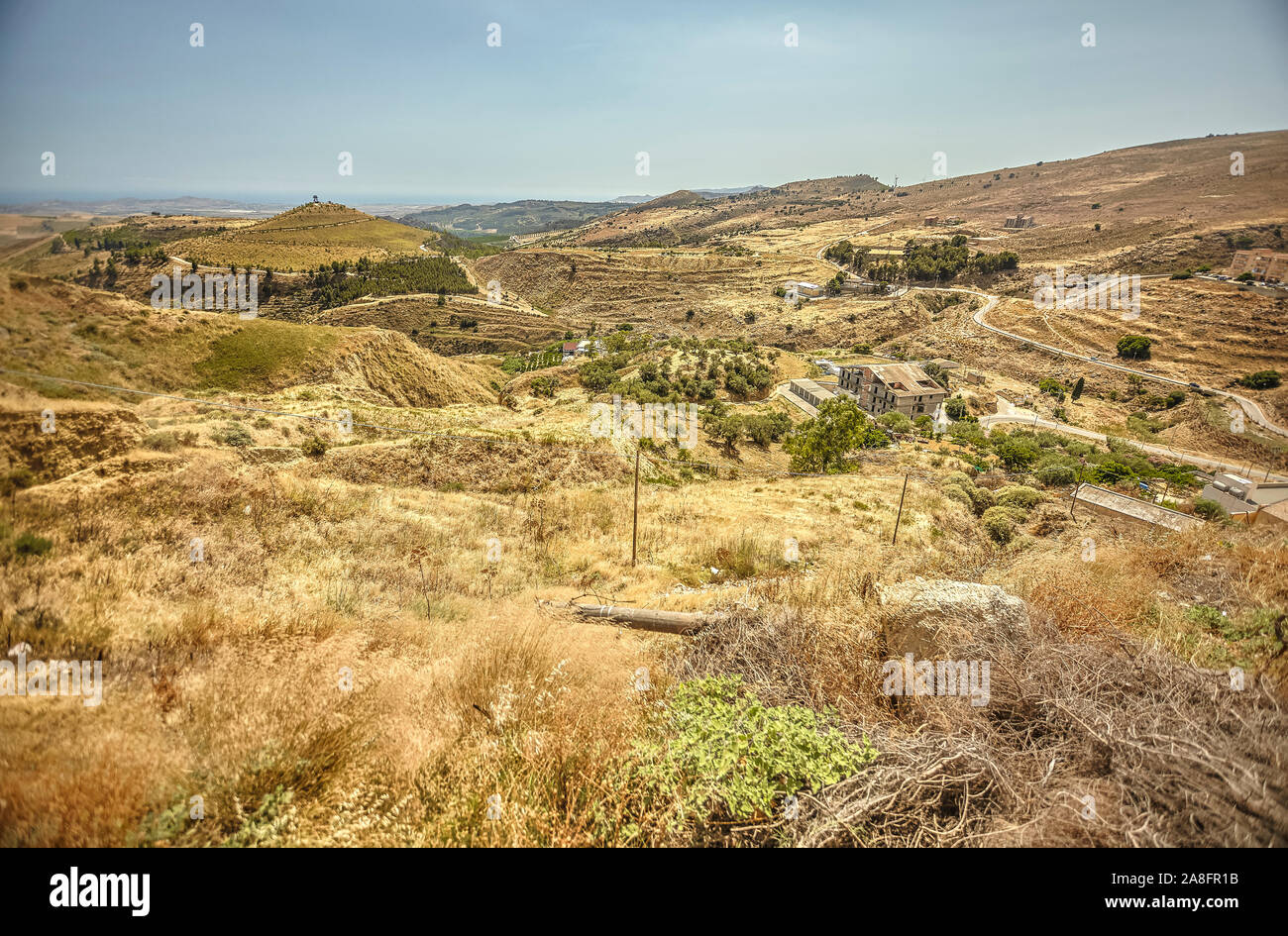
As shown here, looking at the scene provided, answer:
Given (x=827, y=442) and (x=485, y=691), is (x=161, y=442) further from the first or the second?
(x=827, y=442)

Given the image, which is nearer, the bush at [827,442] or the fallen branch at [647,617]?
the fallen branch at [647,617]

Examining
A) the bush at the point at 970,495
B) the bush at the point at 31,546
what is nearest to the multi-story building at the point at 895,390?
the bush at the point at 970,495

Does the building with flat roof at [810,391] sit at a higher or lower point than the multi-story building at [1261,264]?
lower

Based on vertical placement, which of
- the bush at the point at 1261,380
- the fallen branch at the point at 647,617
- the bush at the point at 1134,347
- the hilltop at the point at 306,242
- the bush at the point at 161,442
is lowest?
the fallen branch at the point at 647,617

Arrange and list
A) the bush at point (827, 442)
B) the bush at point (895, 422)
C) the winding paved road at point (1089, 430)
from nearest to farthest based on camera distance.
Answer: the bush at point (827, 442) → the winding paved road at point (1089, 430) → the bush at point (895, 422)

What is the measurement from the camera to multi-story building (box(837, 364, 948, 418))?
48.4 metres

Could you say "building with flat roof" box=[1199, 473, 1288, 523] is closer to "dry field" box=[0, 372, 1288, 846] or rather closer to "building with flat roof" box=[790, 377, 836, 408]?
"dry field" box=[0, 372, 1288, 846]

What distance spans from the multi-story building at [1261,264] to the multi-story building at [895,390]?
4641cm

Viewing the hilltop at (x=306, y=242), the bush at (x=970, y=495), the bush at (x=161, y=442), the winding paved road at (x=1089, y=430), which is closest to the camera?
the bush at (x=161, y=442)

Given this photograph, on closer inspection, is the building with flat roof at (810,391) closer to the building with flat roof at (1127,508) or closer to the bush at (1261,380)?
the building with flat roof at (1127,508)

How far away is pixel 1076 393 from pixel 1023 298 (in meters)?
29.7

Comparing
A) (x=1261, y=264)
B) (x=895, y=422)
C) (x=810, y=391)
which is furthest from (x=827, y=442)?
(x=1261, y=264)

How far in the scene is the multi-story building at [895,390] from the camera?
48.4m

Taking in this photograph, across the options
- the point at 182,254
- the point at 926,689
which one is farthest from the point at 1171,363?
the point at 182,254
